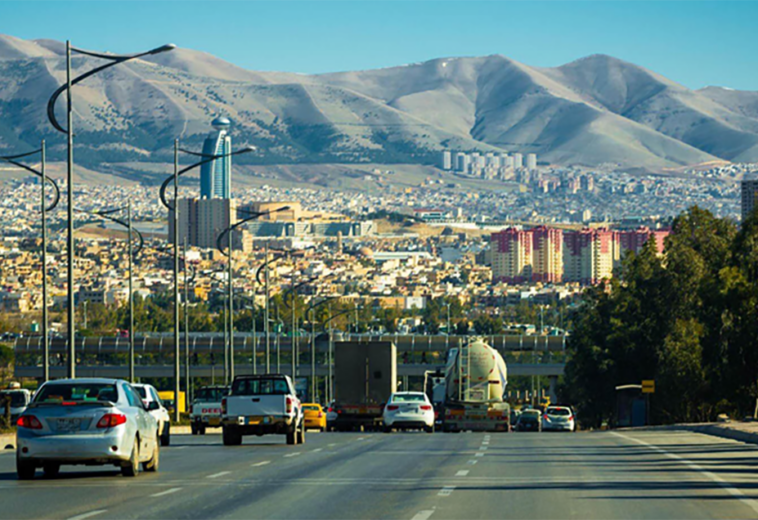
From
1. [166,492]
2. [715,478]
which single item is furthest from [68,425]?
[715,478]

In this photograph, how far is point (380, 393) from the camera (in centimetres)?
6625

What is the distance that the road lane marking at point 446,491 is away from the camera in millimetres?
23028

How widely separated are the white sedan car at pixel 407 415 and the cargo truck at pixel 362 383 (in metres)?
5.22

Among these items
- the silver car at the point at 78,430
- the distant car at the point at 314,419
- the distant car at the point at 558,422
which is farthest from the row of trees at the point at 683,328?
the silver car at the point at 78,430

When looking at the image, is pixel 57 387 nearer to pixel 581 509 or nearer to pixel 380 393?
pixel 581 509

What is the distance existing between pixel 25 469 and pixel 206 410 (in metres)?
33.7

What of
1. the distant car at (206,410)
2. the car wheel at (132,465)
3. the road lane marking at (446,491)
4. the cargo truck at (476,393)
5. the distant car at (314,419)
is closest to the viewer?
the road lane marking at (446,491)

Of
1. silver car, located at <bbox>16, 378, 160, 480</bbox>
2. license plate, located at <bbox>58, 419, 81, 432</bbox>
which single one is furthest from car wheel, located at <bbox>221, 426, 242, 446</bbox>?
license plate, located at <bbox>58, 419, 81, 432</bbox>

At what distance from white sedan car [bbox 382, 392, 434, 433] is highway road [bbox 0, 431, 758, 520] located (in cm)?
2134

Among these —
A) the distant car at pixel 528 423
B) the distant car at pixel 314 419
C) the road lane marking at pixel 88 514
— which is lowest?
the distant car at pixel 528 423

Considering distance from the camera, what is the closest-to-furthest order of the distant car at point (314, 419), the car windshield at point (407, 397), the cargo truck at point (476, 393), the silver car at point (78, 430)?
the silver car at point (78, 430), the car windshield at point (407, 397), the cargo truck at point (476, 393), the distant car at point (314, 419)

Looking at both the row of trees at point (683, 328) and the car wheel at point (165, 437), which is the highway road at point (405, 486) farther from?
the row of trees at point (683, 328)

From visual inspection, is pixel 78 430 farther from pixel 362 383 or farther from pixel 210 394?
pixel 362 383

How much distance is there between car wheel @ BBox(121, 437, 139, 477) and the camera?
2619 centimetres
